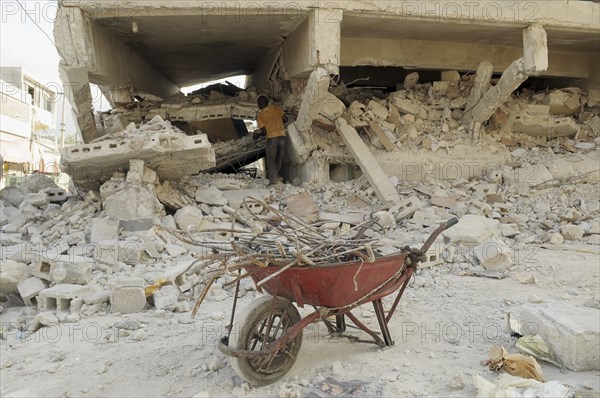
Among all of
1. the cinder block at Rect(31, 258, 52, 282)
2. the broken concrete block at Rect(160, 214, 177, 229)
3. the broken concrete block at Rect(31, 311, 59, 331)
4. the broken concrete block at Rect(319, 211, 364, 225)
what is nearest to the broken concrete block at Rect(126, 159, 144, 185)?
the broken concrete block at Rect(160, 214, 177, 229)

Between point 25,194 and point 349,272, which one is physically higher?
point 25,194

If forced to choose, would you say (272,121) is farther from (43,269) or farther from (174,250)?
(43,269)

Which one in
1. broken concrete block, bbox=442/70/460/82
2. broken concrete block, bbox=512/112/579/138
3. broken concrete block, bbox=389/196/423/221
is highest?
broken concrete block, bbox=442/70/460/82

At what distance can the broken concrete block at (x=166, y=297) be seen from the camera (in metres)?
4.43

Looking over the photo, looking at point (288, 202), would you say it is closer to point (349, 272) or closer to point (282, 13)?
point (282, 13)

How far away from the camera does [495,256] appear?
560cm

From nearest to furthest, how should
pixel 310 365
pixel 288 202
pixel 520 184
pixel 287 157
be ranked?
pixel 310 365
pixel 288 202
pixel 520 184
pixel 287 157

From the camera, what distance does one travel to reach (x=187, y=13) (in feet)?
21.5

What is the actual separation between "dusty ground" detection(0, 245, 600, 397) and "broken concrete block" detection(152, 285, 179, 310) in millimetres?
130

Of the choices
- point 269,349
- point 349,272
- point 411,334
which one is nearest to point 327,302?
point 349,272

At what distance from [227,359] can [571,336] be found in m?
2.19

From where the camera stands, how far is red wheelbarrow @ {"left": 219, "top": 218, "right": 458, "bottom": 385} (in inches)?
108

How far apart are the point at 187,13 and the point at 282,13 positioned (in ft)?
4.27

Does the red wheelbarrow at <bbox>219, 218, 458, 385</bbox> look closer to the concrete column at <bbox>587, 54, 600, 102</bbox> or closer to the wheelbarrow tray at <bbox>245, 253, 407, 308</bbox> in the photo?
the wheelbarrow tray at <bbox>245, 253, 407, 308</bbox>
